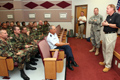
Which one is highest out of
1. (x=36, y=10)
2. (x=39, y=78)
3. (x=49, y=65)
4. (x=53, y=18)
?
(x=36, y=10)

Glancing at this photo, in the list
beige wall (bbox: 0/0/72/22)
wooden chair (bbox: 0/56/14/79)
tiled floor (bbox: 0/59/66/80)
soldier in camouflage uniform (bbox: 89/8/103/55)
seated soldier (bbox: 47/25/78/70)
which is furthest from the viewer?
beige wall (bbox: 0/0/72/22)

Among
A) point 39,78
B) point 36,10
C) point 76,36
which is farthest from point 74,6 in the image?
point 39,78

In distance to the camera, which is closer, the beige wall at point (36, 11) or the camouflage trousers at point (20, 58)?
the camouflage trousers at point (20, 58)

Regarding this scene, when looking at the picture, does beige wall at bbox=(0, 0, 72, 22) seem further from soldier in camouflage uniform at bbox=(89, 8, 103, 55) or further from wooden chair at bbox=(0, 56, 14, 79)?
wooden chair at bbox=(0, 56, 14, 79)

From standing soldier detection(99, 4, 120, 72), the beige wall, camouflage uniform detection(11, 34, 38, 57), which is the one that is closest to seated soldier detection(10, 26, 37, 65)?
camouflage uniform detection(11, 34, 38, 57)

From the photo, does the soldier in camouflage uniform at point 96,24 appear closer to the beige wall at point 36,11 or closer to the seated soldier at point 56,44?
the seated soldier at point 56,44

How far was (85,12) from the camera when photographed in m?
5.61

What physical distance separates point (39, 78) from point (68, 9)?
16.3ft

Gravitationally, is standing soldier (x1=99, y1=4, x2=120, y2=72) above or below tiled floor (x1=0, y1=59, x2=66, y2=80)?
above

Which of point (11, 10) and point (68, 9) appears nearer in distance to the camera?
point (68, 9)

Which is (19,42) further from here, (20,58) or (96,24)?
(96,24)

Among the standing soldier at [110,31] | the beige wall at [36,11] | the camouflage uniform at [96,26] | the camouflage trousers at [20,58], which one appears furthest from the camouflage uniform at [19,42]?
the beige wall at [36,11]

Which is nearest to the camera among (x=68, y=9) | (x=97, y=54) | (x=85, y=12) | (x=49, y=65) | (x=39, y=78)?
(x=49, y=65)

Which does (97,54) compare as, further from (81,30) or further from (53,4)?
(53,4)
